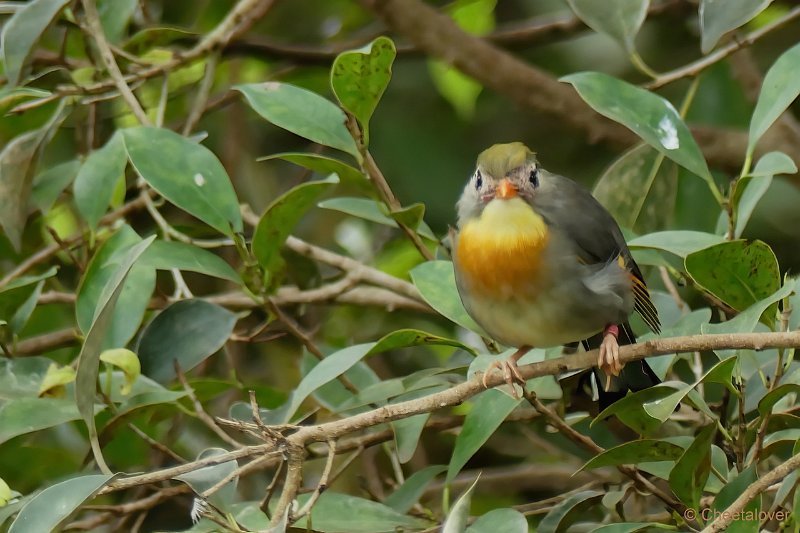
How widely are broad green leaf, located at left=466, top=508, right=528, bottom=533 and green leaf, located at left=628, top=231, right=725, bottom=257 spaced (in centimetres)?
49

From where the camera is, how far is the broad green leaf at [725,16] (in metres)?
2.18

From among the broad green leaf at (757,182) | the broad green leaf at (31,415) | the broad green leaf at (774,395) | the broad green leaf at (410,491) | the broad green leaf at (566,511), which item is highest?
the broad green leaf at (757,182)

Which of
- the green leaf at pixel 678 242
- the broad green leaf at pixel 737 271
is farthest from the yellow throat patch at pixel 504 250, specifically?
the broad green leaf at pixel 737 271

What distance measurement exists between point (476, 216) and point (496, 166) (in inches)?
4.0

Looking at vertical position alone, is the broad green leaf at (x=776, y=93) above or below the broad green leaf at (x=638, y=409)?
above

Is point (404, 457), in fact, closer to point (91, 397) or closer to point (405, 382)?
point (405, 382)

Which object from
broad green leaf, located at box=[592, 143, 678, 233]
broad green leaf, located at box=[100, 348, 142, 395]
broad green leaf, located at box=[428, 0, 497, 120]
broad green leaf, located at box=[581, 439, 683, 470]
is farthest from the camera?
broad green leaf, located at box=[428, 0, 497, 120]

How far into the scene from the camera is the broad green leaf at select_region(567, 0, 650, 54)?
7.81 feet

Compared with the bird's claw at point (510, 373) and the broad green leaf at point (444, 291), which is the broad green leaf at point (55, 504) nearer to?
the bird's claw at point (510, 373)

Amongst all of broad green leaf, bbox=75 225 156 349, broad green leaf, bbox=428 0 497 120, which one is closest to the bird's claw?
broad green leaf, bbox=75 225 156 349

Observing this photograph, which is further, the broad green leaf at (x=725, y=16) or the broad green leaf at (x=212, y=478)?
the broad green leaf at (x=725, y=16)

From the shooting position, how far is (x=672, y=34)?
155 inches

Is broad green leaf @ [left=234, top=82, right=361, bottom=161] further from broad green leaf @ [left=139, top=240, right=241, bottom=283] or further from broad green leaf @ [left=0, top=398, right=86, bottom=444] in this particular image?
broad green leaf @ [left=0, top=398, right=86, bottom=444]

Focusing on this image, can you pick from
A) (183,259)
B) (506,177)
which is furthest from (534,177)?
(183,259)
